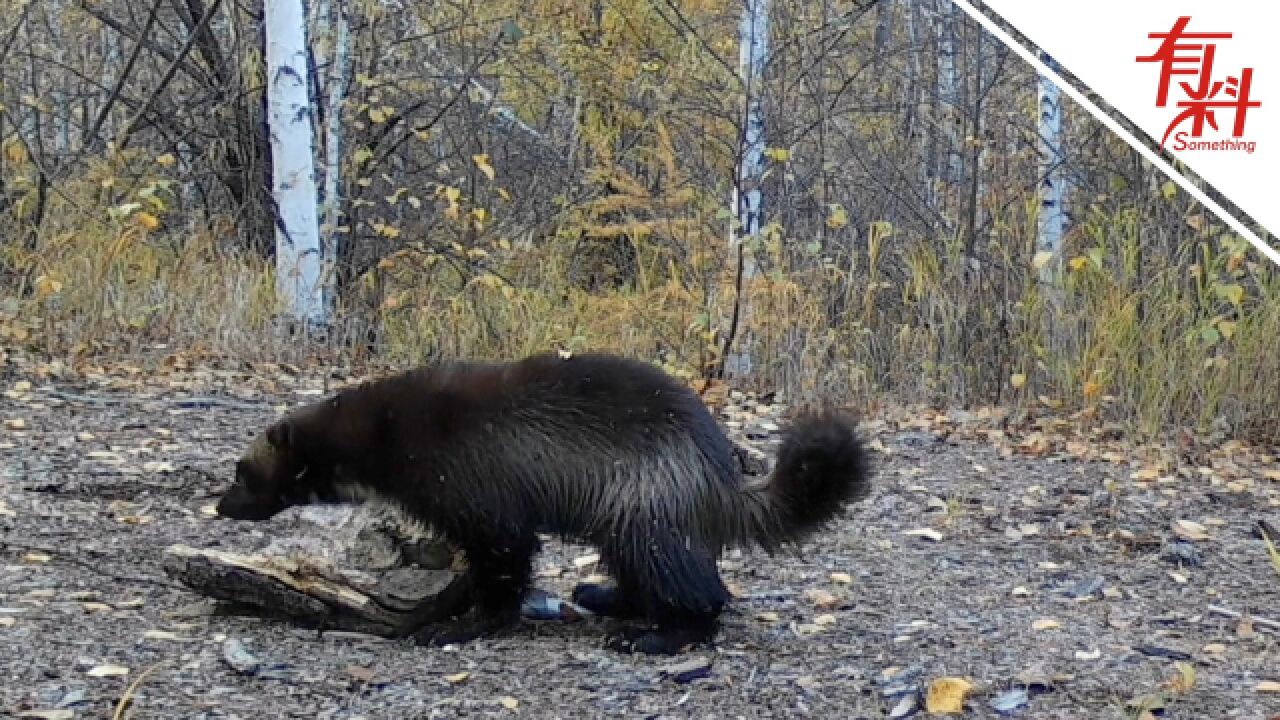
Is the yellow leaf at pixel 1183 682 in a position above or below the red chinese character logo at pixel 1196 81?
below

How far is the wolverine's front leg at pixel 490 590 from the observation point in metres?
4.21

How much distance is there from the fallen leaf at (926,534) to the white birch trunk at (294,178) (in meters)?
5.12

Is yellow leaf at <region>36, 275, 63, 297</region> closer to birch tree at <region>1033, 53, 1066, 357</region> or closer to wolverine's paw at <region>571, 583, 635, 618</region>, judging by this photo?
wolverine's paw at <region>571, 583, 635, 618</region>

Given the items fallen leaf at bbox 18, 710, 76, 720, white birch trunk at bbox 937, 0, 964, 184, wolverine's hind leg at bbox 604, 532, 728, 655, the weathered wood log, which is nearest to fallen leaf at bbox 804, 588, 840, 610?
wolverine's hind leg at bbox 604, 532, 728, 655

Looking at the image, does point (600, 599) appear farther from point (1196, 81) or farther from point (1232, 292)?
point (1196, 81)

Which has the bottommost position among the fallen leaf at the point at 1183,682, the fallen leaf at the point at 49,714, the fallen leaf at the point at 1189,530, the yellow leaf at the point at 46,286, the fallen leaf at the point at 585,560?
the fallen leaf at the point at 49,714

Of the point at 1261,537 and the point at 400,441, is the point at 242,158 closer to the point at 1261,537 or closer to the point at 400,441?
the point at 400,441

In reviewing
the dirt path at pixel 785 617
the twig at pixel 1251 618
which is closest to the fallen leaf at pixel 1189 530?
the dirt path at pixel 785 617

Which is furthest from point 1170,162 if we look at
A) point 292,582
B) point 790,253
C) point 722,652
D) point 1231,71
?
point 292,582

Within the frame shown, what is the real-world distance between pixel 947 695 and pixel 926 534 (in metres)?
1.82

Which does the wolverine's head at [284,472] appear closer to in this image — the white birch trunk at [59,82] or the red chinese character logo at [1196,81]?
the red chinese character logo at [1196,81]

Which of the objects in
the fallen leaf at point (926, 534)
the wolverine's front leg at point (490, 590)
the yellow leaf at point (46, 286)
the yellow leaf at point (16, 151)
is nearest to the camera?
the wolverine's front leg at point (490, 590)

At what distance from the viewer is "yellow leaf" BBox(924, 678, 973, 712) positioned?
3709 mm

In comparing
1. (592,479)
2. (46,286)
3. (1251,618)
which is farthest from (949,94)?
(592,479)
